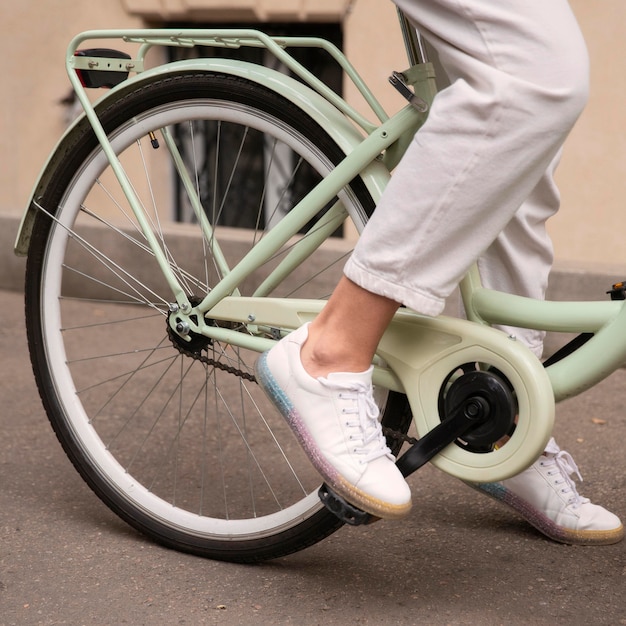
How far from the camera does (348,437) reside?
1.72m

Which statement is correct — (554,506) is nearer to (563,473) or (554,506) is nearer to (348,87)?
(563,473)

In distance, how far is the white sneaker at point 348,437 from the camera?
5.61 feet

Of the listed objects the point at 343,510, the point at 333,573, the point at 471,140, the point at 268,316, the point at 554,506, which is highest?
the point at 471,140

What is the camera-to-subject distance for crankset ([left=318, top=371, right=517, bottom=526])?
5.69 ft

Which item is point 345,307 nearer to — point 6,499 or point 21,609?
point 21,609

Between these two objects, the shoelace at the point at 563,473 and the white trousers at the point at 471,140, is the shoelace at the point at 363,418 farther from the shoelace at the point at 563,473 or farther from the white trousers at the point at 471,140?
the shoelace at the point at 563,473

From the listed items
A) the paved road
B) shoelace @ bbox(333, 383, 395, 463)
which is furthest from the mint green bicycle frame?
the paved road

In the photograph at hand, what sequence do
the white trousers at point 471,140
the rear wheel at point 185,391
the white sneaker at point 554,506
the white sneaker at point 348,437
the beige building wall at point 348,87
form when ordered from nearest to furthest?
the white trousers at point 471,140, the white sneaker at point 348,437, the rear wheel at point 185,391, the white sneaker at point 554,506, the beige building wall at point 348,87

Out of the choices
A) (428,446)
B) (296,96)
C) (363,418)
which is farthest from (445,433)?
(296,96)

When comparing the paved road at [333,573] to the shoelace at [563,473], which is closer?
the paved road at [333,573]

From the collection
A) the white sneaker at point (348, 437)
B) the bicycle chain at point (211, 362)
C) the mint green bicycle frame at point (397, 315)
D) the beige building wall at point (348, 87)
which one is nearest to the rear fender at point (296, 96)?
the mint green bicycle frame at point (397, 315)

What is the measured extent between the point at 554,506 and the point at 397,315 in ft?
2.13

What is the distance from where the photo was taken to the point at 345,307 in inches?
66.9

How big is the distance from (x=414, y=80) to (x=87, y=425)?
1.03m
